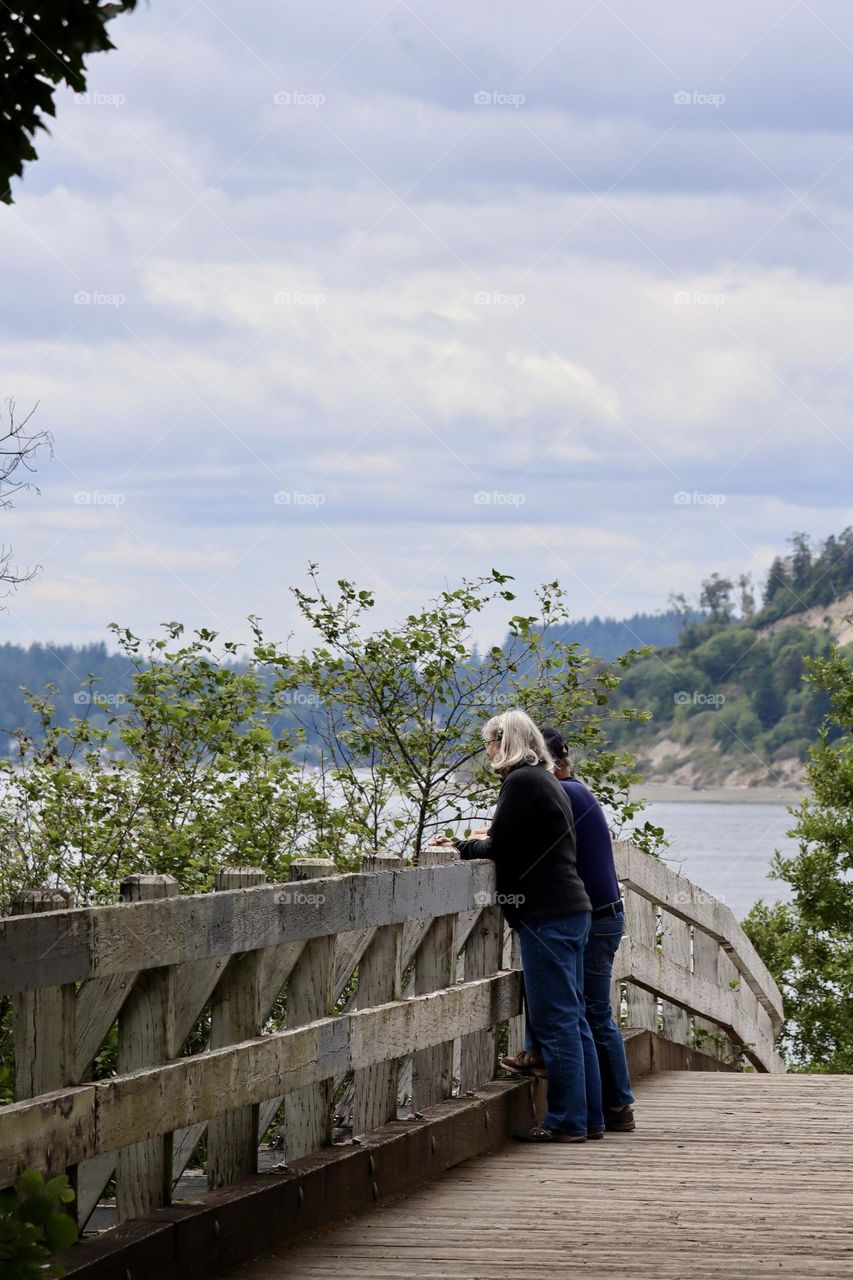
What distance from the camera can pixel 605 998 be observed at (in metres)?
7.38

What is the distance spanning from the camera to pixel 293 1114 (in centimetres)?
510

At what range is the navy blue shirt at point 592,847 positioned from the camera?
7117 millimetres

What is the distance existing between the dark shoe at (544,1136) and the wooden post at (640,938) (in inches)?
77.5

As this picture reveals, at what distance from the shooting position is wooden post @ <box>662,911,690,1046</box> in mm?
10141

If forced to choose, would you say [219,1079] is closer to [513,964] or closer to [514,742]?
[514,742]

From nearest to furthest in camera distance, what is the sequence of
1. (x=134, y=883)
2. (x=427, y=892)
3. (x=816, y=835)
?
(x=134, y=883)
(x=427, y=892)
(x=816, y=835)

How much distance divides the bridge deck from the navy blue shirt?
1075mm

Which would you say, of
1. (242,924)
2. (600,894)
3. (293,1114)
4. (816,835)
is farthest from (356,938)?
(816,835)

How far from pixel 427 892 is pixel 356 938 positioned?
581mm

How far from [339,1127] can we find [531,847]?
2.12 m

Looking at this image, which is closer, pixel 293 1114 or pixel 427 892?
pixel 293 1114

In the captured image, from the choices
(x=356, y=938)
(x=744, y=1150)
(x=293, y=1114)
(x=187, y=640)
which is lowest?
(x=744, y=1150)

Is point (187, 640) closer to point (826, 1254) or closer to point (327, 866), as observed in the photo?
point (327, 866)

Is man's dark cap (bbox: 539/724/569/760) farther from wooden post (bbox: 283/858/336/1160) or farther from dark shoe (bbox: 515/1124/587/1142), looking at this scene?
wooden post (bbox: 283/858/336/1160)
